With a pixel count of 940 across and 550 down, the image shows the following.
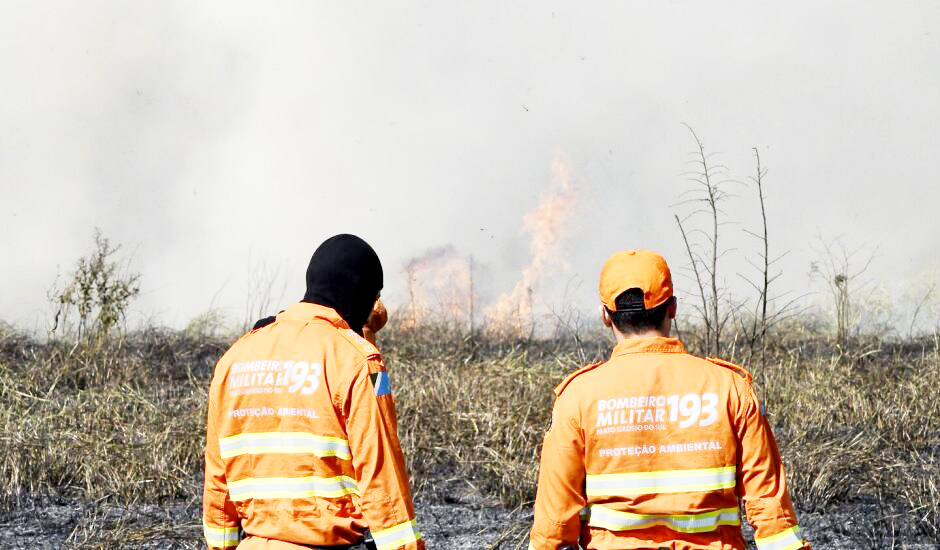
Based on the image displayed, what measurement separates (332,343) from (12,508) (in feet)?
13.6

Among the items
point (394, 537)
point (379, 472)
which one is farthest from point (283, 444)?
point (394, 537)

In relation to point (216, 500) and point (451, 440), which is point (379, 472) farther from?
point (451, 440)

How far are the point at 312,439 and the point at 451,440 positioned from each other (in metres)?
4.13

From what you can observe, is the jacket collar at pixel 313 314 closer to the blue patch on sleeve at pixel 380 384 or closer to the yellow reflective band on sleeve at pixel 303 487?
the blue patch on sleeve at pixel 380 384

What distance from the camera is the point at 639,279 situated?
2.66 meters

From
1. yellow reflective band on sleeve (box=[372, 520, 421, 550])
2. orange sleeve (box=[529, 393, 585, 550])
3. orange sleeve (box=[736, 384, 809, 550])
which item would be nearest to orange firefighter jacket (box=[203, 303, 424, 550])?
yellow reflective band on sleeve (box=[372, 520, 421, 550])

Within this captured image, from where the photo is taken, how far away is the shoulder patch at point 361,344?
2.68 m

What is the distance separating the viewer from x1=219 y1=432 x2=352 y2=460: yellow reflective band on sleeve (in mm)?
2648

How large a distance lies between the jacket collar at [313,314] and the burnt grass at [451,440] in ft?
8.91

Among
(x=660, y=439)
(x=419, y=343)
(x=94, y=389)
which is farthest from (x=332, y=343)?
(x=419, y=343)

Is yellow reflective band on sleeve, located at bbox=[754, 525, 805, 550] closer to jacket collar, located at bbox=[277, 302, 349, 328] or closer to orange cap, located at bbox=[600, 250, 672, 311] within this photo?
orange cap, located at bbox=[600, 250, 672, 311]

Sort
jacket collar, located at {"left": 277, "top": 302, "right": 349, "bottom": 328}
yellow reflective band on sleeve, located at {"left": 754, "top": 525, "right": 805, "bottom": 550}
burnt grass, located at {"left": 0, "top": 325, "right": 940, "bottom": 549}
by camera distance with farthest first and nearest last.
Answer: burnt grass, located at {"left": 0, "top": 325, "right": 940, "bottom": 549}
jacket collar, located at {"left": 277, "top": 302, "right": 349, "bottom": 328}
yellow reflective band on sleeve, located at {"left": 754, "top": 525, "right": 805, "bottom": 550}

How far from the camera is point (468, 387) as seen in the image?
761 centimetres

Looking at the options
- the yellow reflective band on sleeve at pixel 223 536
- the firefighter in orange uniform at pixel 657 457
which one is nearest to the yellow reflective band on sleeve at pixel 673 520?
the firefighter in orange uniform at pixel 657 457
